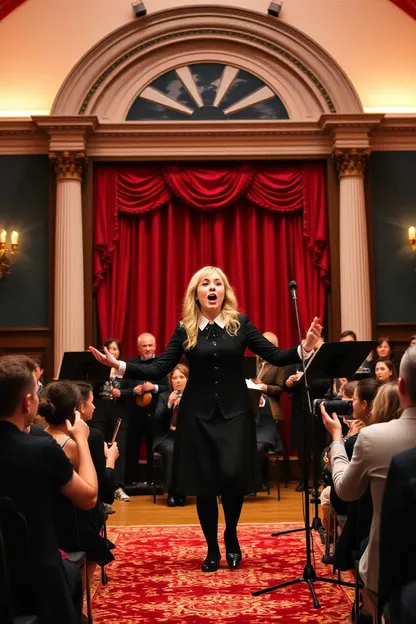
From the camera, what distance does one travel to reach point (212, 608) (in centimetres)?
379

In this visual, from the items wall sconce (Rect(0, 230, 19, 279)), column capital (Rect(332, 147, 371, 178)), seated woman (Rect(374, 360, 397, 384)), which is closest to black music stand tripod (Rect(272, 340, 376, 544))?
seated woman (Rect(374, 360, 397, 384))

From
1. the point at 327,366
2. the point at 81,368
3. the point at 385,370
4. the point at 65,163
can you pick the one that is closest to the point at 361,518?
the point at 327,366

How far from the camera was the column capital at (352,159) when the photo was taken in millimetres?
9320

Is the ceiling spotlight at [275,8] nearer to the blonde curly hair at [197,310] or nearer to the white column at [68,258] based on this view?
the white column at [68,258]

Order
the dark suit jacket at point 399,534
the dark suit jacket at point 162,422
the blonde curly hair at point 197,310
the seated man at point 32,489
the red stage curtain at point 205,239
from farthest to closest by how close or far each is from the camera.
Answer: the red stage curtain at point 205,239 < the dark suit jacket at point 162,422 < the blonde curly hair at point 197,310 < the seated man at point 32,489 < the dark suit jacket at point 399,534

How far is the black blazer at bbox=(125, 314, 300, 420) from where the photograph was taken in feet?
15.0

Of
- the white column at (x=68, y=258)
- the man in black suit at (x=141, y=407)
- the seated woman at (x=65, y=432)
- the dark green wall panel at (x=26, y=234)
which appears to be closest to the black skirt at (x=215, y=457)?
the seated woman at (x=65, y=432)

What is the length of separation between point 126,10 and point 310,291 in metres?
4.01

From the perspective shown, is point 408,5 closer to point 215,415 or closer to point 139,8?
point 139,8

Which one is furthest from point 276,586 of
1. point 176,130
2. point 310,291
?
point 176,130

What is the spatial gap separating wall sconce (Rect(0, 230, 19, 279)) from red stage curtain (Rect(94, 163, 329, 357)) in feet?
3.06

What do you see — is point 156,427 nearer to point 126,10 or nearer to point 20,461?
point 126,10

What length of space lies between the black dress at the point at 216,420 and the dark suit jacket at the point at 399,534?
2.35 metres

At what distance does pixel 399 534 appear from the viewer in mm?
2094
